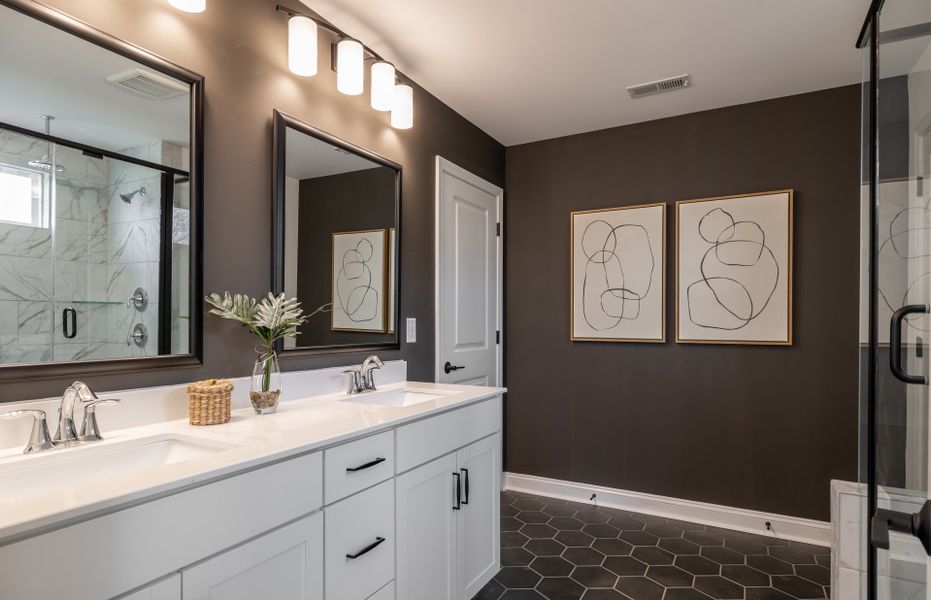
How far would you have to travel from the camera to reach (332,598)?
1406mm

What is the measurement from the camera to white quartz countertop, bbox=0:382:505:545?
0.87 m

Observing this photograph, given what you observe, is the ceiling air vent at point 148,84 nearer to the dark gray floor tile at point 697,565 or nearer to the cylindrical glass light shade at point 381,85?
the cylindrical glass light shade at point 381,85

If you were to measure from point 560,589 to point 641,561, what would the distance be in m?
0.53

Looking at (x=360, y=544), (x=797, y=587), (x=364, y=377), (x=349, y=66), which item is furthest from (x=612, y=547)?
(x=349, y=66)

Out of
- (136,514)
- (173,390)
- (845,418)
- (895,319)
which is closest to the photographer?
(136,514)

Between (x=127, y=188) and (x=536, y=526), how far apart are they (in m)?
2.63

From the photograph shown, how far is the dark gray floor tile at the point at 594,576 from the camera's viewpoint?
2.36 metres

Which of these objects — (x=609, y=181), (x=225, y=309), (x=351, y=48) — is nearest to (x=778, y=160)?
(x=609, y=181)

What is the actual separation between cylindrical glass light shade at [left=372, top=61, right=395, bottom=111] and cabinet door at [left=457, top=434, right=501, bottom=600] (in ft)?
5.09

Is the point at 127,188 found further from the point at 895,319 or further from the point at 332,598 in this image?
the point at 895,319

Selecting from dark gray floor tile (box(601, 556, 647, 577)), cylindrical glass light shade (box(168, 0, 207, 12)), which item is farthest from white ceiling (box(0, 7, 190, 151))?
dark gray floor tile (box(601, 556, 647, 577))

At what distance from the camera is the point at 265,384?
1.74 metres

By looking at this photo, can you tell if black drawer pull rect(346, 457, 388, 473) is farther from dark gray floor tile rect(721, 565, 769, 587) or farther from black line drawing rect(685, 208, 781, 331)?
black line drawing rect(685, 208, 781, 331)

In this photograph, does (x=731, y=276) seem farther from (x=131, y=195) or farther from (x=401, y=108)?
(x=131, y=195)
